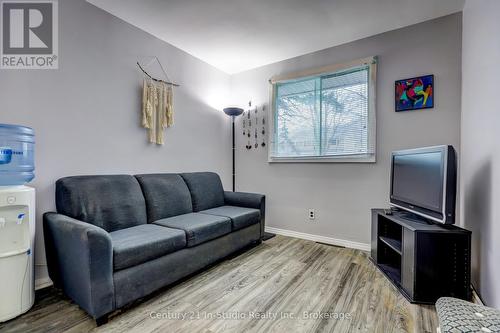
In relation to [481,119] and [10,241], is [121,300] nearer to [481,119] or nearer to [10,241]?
[10,241]

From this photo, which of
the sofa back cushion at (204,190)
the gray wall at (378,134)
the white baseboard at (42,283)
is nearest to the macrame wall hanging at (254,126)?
the gray wall at (378,134)

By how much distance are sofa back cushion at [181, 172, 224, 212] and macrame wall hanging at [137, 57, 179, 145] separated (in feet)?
1.98

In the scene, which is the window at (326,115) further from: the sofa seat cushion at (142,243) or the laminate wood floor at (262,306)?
the sofa seat cushion at (142,243)

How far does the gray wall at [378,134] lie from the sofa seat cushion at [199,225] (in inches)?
50.0

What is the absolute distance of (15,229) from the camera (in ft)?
5.08

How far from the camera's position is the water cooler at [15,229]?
1493 mm

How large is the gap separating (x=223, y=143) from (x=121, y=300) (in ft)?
8.66

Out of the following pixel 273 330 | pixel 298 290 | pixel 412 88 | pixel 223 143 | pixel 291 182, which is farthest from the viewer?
pixel 223 143

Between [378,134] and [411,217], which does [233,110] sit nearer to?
[378,134]

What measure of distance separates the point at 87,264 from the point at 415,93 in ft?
10.9

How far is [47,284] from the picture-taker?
197 centimetres

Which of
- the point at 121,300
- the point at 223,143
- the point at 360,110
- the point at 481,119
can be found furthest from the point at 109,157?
the point at 481,119

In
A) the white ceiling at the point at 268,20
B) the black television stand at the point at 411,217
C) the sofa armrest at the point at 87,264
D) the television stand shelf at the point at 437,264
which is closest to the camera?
the sofa armrest at the point at 87,264

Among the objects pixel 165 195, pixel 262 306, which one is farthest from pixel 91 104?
pixel 262 306
